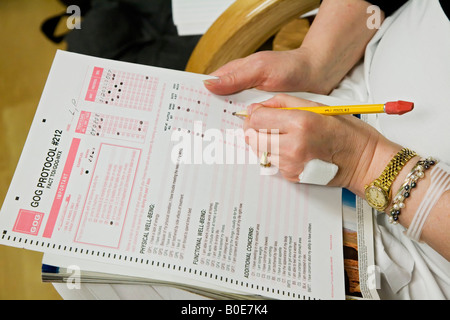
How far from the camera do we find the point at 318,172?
0.62m

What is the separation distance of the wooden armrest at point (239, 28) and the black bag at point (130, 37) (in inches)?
6.8

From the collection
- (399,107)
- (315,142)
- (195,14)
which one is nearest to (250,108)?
(315,142)

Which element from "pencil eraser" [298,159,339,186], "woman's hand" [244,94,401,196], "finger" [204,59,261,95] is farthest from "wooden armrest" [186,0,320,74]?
"pencil eraser" [298,159,339,186]

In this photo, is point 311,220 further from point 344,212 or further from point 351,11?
point 351,11

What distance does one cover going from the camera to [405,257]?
658 mm

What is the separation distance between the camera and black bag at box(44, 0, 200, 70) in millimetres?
906

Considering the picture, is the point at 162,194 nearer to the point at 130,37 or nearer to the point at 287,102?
the point at 287,102

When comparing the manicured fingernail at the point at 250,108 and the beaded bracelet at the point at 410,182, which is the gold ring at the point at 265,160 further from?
the beaded bracelet at the point at 410,182

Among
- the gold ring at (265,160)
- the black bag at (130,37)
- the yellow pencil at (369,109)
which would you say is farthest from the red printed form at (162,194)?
the black bag at (130,37)

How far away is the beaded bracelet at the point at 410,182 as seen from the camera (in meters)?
0.58

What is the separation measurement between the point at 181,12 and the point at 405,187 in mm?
647

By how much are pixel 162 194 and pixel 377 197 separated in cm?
34

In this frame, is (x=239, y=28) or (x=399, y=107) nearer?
(x=399, y=107)
